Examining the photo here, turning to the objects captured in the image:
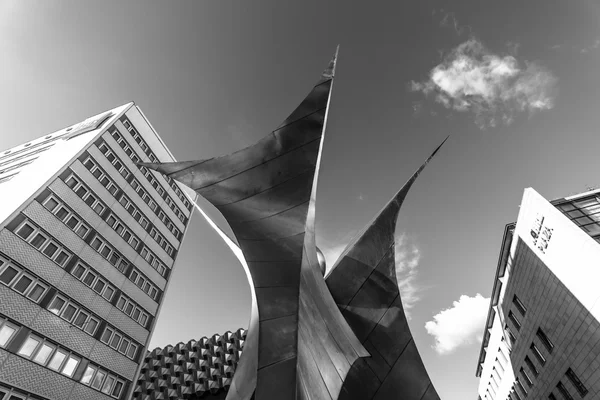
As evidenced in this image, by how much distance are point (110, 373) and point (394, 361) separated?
20.2m

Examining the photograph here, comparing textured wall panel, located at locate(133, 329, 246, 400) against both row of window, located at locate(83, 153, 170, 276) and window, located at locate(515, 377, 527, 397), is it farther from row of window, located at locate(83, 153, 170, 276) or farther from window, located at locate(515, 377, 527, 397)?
window, located at locate(515, 377, 527, 397)

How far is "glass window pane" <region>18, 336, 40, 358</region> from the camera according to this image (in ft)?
55.0

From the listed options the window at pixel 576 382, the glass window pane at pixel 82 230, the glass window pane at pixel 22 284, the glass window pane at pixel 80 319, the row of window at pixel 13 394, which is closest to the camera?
the row of window at pixel 13 394

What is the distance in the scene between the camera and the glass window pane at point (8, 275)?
16766 mm

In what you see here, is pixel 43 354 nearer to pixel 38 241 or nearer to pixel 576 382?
pixel 38 241

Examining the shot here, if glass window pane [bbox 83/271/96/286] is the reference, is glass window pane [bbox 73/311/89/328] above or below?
below

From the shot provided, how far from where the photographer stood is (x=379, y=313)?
1107 centimetres

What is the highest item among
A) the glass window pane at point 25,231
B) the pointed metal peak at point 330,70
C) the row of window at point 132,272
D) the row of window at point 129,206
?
the row of window at point 129,206

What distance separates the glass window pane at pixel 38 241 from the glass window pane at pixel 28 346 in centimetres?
493

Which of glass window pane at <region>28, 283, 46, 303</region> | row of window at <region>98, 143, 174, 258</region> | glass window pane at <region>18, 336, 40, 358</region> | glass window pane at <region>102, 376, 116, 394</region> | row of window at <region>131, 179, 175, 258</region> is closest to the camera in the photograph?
glass window pane at <region>18, 336, 40, 358</region>

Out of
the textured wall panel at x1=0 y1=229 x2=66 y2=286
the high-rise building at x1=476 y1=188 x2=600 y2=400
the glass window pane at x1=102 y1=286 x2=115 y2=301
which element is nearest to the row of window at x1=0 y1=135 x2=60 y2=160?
the glass window pane at x1=102 y1=286 x2=115 y2=301

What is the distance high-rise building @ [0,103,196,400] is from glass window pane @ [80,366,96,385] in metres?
0.05

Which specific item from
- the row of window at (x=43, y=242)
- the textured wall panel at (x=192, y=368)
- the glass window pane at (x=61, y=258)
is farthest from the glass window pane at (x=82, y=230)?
the textured wall panel at (x=192, y=368)

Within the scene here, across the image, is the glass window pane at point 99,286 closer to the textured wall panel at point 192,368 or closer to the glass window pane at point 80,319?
the glass window pane at point 80,319
